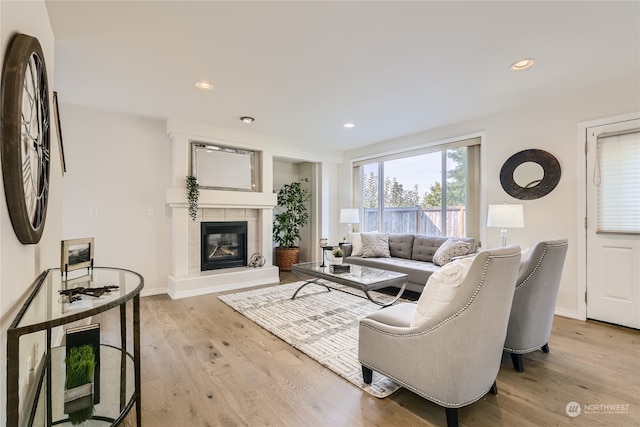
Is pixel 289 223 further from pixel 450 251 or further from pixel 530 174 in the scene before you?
pixel 530 174

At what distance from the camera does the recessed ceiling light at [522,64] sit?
8.11 ft

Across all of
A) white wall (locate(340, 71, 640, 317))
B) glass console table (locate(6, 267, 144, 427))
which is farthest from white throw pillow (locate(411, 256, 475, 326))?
white wall (locate(340, 71, 640, 317))

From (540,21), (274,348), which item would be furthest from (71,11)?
(540,21)

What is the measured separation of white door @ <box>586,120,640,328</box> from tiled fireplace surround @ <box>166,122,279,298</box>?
13.5 feet

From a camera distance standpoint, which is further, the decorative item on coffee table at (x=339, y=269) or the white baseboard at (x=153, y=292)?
the white baseboard at (x=153, y=292)

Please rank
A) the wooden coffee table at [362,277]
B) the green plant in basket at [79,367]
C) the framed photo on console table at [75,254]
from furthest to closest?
the wooden coffee table at [362,277], the framed photo on console table at [75,254], the green plant in basket at [79,367]

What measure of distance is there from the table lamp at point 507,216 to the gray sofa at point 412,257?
0.59 m

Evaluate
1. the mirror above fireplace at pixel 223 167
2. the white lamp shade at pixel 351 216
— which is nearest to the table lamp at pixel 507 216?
the white lamp shade at pixel 351 216

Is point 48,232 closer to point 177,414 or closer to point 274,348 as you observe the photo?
point 177,414

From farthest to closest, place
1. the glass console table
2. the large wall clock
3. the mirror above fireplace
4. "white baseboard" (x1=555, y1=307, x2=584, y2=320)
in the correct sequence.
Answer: the mirror above fireplace < "white baseboard" (x1=555, y1=307, x2=584, y2=320) < the large wall clock < the glass console table

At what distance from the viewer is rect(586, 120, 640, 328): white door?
284cm

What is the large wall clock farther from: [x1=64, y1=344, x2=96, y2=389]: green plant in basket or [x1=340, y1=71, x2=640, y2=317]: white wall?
[x1=340, y1=71, x2=640, y2=317]: white wall

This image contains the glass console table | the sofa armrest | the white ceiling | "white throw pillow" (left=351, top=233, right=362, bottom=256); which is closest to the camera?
the glass console table
